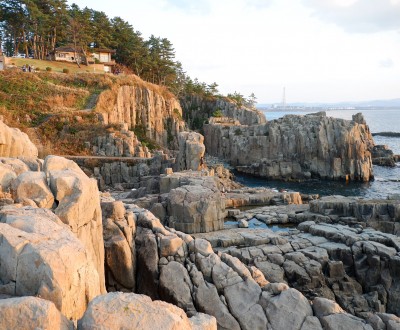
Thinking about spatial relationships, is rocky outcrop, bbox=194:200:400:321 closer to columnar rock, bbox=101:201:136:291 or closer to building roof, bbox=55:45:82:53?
columnar rock, bbox=101:201:136:291

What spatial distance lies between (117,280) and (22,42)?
86.6m

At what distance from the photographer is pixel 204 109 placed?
109188 millimetres

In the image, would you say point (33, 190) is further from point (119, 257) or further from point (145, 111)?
point (145, 111)

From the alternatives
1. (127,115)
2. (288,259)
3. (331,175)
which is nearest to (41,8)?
(127,115)

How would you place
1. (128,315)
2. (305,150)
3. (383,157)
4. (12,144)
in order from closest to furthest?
1. (128,315)
2. (12,144)
3. (305,150)
4. (383,157)

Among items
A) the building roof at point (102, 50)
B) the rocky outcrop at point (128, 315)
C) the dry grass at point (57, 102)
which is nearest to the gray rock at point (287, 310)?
the rocky outcrop at point (128, 315)

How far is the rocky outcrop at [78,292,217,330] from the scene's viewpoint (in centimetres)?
814

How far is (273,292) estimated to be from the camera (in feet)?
53.0

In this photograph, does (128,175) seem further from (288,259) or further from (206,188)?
(288,259)

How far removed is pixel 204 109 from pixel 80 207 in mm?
97197

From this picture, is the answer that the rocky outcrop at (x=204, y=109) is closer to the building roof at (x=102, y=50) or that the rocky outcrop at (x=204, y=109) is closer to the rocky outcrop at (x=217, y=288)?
the building roof at (x=102, y=50)

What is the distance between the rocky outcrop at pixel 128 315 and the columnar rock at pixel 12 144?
1500 cm

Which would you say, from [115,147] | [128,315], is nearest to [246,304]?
[128,315]

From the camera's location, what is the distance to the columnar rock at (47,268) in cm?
886
